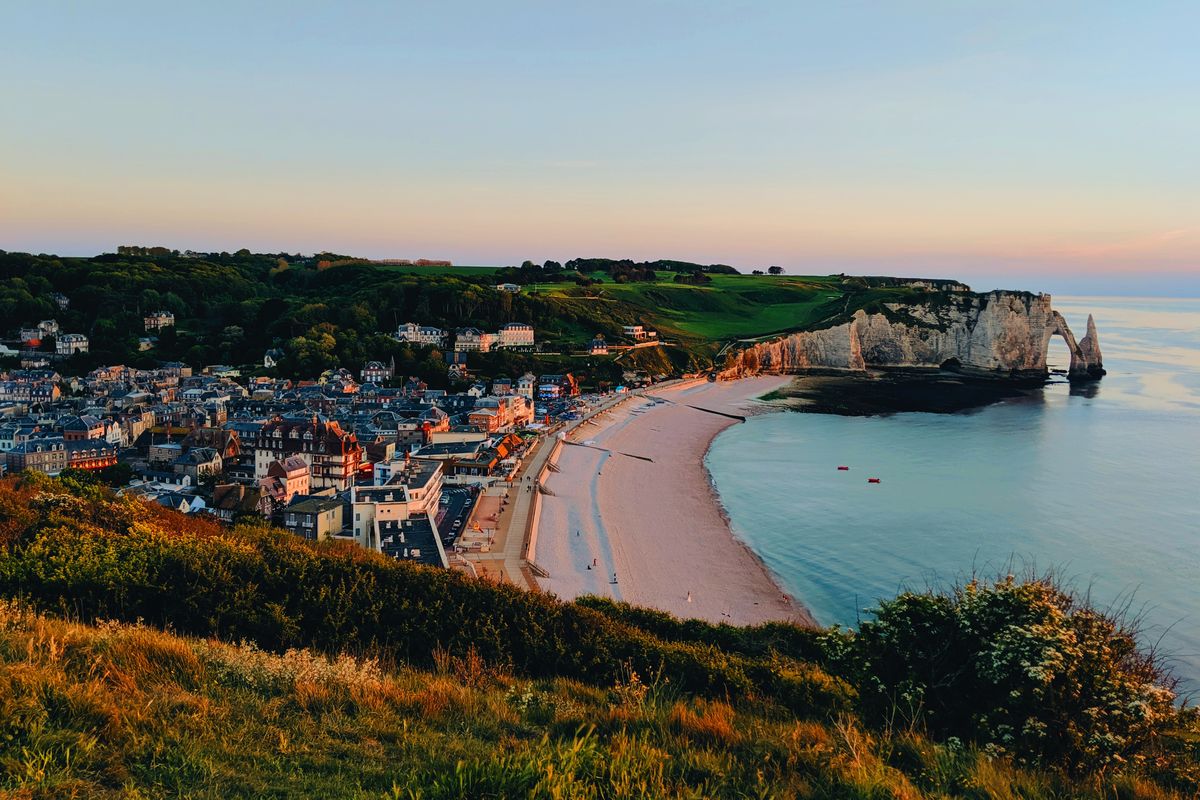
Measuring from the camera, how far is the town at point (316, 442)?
29.0 m

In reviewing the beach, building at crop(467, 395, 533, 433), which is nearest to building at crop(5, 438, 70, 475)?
building at crop(467, 395, 533, 433)

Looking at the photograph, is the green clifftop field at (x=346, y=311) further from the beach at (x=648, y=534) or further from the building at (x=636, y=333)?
the beach at (x=648, y=534)

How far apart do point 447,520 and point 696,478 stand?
56.1ft

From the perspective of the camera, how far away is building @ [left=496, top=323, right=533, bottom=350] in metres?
89.0

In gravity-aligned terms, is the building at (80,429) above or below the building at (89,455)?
above

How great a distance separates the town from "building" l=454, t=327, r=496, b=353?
4.69 meters

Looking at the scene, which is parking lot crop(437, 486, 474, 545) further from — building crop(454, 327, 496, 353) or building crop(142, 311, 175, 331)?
building crop(142, 311, 175, 331)

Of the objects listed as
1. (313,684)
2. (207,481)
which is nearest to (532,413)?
(207,481)

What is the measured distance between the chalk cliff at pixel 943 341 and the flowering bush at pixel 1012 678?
82673 millimetres

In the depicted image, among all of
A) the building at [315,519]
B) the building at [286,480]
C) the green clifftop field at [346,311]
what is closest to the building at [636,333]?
the green clifftop field at [346,311]

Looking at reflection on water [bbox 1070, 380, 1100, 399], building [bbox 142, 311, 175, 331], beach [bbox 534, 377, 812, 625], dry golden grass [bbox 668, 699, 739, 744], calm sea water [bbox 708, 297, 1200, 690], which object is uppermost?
building [bbox 142, 311, 175, 331]

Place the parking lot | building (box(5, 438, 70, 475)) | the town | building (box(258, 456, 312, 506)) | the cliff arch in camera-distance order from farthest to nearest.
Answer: the cliff arch, building (box(5, 438, 70, 475)), building (box(258, 456, 312, 506)), the parking lot, the town

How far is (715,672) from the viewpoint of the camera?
1004 cm

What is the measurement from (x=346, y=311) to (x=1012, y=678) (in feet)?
301
